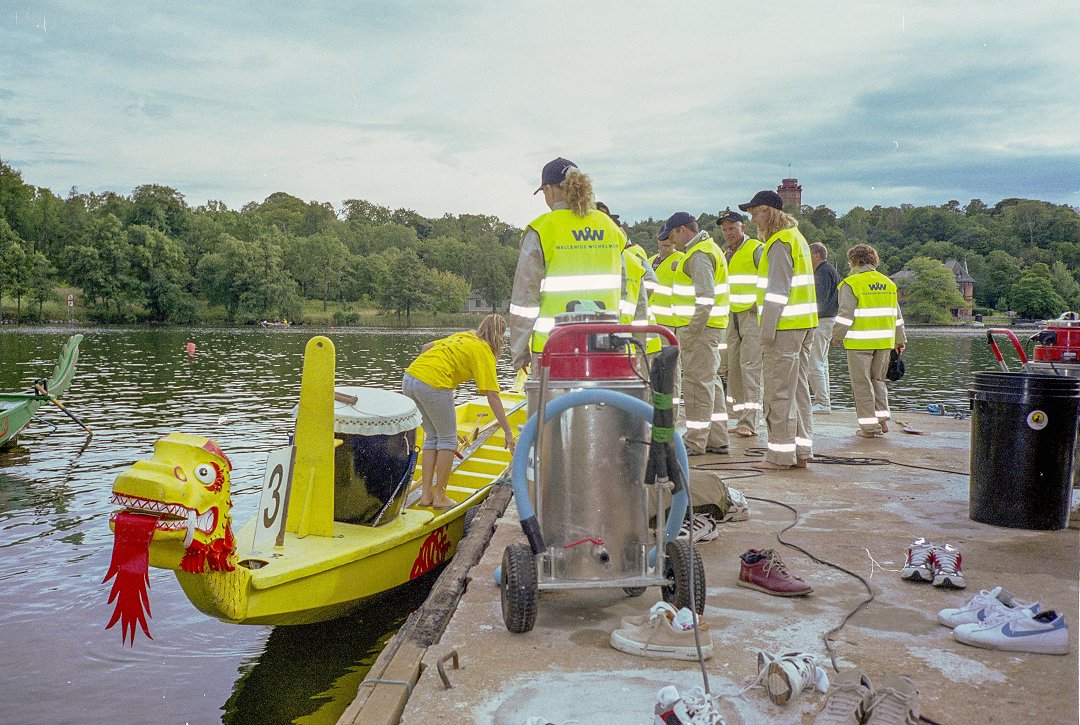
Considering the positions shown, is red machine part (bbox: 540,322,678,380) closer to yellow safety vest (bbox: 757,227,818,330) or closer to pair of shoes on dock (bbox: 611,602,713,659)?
pair of shoes on dock (bbox: 611,602,713,659)

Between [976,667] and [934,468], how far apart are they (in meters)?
4.89

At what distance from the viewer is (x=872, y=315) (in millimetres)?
9531

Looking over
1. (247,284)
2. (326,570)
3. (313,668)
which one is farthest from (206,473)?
(247,284)

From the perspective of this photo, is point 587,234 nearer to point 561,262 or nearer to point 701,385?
point 561,262

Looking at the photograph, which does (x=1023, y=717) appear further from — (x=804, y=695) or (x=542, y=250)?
(x=542, y=250)

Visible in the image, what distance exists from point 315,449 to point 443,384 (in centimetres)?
159

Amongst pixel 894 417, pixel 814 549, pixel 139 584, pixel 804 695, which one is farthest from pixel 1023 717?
pixel 894 417

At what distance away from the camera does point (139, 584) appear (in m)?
3.71

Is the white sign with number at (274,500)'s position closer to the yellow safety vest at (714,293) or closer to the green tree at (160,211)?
the yellow safety vest at (714,293)

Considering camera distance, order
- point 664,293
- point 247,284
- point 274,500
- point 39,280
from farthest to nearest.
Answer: point 247,284, point 39,280, point 664,293, point 274,500

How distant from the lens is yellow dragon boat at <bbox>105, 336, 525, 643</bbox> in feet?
12.5

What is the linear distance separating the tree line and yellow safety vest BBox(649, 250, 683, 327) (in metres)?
59.4

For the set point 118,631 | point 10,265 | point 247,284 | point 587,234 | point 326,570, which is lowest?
point 118,631

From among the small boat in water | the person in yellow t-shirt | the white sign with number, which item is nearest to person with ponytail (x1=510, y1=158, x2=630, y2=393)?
the person in yellow t-shirt
